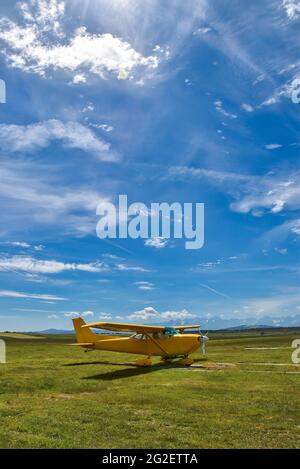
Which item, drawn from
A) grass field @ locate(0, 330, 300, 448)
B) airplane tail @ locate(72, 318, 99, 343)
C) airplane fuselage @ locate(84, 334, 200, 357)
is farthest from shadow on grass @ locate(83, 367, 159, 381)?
airplane tail @ locate(72, 318, 99, 343)

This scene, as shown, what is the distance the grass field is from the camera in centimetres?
1175

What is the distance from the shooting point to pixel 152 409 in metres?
Result: 16.1

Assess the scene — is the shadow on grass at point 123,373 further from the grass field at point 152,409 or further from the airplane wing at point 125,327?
the airplane wing at point 125,327

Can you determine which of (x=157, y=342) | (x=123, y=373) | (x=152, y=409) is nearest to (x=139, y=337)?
(x=157, y=342)

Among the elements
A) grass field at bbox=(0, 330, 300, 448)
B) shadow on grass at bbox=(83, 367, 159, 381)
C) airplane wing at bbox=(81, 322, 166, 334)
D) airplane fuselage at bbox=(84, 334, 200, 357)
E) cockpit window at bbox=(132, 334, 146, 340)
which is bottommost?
shadow on grass at bbox=(83, 367, 159, 381)

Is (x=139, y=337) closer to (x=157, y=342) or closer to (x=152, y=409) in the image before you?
(x=157, y=342)

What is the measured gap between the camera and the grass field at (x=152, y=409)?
11750mm

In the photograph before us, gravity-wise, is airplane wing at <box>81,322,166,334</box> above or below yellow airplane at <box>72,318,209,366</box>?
above

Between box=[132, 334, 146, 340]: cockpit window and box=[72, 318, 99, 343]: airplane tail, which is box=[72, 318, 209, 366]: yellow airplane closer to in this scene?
box=[132, 334, 146, 340]: cockpit window
